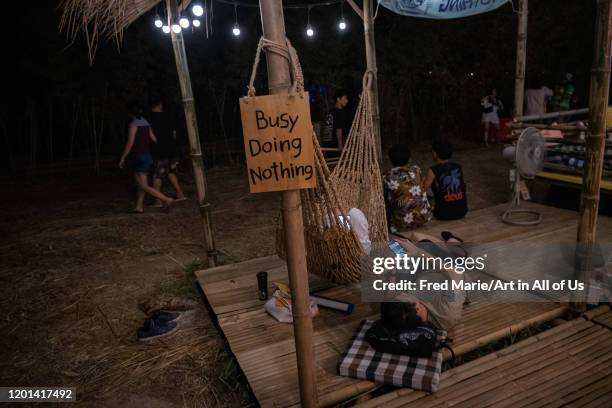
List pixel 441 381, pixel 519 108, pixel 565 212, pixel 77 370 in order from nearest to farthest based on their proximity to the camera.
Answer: pixel 441 381, pixel 77 370, pixel 565 212, pixel 519 108

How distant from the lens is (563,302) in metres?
2.47

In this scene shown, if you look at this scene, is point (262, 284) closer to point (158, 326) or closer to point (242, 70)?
point (158, 326)

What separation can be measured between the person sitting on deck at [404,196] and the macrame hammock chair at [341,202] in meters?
0.74

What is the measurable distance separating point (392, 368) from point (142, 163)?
13.2 feet

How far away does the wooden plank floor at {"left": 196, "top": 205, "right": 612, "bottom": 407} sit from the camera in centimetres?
198

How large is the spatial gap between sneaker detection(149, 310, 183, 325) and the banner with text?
3295 mm

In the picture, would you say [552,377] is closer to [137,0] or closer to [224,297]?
[224,297]

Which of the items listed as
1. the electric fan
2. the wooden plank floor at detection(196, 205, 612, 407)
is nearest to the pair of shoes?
the wooden plank floor at detection(196, 205, 612, 407)

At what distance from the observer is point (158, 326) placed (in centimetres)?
270

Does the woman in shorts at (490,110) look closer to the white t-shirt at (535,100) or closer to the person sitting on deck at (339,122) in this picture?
the white t-shirt at (535,100)

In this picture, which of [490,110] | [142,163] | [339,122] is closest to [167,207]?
[142,163]

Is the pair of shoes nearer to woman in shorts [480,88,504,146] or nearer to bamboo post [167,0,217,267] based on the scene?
bamboo post [167,0,217,267]

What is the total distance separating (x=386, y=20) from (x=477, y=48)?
236cm

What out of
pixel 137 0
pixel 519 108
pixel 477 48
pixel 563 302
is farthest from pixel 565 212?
pixel 477 48
